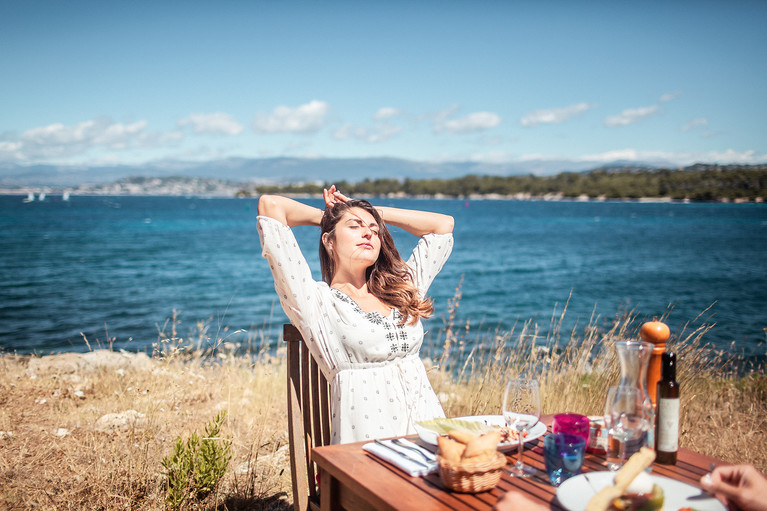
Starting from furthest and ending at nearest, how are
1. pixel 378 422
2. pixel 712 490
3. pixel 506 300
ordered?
pixel 506 300
pixel 378 422
pixel 712 490

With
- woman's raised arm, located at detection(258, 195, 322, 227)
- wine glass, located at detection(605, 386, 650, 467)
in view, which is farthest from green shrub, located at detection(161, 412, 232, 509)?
wine glass, located at detection(605, 386, 650, 467)

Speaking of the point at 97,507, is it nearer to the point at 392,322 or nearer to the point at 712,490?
the point at 392,322

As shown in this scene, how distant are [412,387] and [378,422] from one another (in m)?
0.24

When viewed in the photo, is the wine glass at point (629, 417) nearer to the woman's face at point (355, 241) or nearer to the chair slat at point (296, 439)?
the chair slat at point (296, 439)

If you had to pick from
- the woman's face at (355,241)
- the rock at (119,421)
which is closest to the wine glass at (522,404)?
the woman's face at (355,241)

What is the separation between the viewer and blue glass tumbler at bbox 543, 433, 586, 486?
1526 millimetres

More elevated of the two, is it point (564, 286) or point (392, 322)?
point (392, 322)

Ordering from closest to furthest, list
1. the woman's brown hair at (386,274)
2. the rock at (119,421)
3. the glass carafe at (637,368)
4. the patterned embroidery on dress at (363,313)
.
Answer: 1. the glass carafe at (637,368)
2. the patterned embroidery on dress at (363,313)
3. the woman's brown hair at (386,274)
4. the rock at (119,421)

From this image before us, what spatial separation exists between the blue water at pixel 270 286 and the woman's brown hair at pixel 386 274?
110cm

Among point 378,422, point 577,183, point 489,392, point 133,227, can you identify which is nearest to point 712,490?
point 378,422

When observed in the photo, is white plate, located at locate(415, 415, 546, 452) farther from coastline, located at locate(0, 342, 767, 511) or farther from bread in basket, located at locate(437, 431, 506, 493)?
coastline, located at locate(0, 342, 767, 511)

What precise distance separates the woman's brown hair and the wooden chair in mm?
479

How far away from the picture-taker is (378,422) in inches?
94.3

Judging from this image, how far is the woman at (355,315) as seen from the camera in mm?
→ 2439
